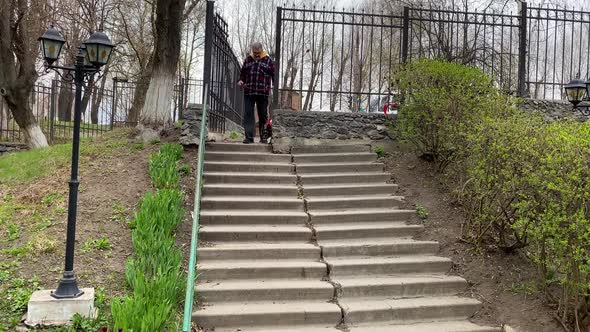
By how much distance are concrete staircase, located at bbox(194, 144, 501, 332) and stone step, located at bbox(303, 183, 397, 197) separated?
1 centimetres

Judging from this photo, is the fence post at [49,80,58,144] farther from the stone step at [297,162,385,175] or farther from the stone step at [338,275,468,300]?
the stone step at [338,275,468,300]

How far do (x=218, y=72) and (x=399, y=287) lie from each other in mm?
5052

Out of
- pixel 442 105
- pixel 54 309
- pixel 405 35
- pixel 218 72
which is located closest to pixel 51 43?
pixel 54 309

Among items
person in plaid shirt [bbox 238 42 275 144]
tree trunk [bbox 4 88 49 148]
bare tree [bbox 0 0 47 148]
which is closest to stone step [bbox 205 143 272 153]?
person in plaid shirt [bbox 238 42 275 144]

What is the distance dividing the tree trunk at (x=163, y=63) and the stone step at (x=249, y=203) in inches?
97.2

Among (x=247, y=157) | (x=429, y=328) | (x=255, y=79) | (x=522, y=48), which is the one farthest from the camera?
(x=522, y=48)

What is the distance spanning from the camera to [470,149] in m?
5.57

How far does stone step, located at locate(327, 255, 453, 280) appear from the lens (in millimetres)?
4906

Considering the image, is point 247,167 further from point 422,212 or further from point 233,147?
point 422,212

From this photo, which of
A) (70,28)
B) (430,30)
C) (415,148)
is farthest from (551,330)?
(70,28)

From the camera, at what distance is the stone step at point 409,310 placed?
4.28 m

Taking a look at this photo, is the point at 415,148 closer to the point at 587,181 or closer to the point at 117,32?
the point at 587,181

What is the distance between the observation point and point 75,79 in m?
4.12

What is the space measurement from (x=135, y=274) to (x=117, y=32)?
53.7 ft
